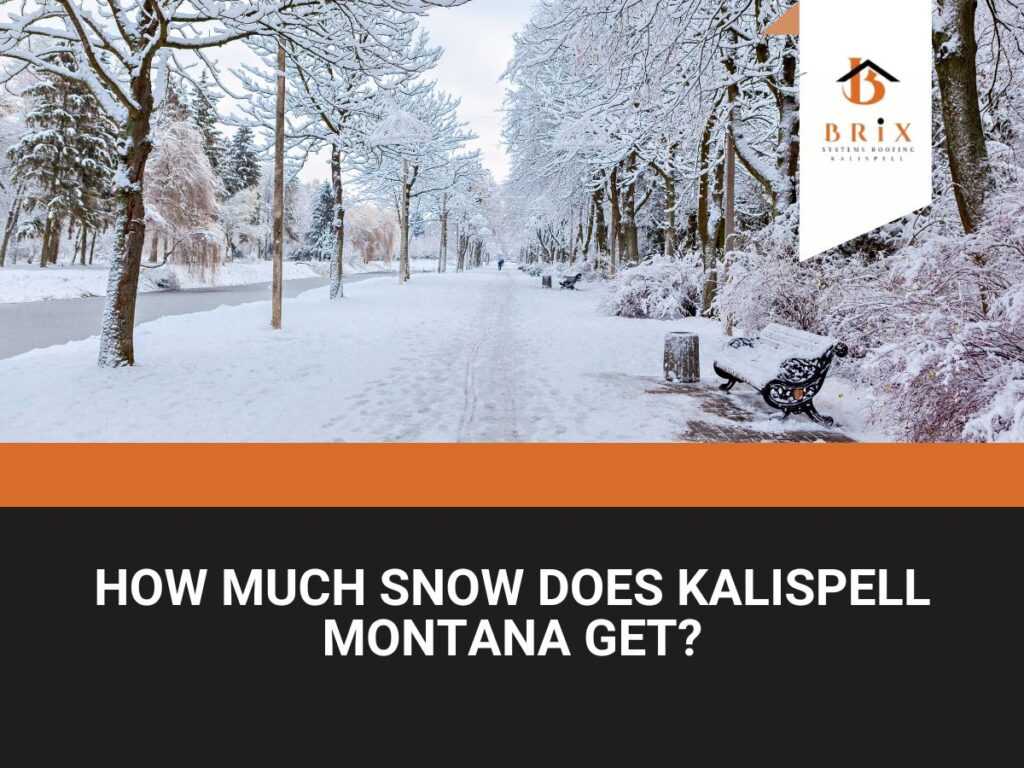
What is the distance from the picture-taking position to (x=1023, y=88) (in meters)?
10.9

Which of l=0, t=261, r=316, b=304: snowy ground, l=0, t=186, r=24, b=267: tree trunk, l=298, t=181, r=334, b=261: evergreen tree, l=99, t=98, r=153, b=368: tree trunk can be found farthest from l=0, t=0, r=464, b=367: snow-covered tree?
l=298, t=181, r=334, b=261: evergreen tree

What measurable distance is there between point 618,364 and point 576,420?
3922 millimetres

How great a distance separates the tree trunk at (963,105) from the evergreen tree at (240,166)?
190ft

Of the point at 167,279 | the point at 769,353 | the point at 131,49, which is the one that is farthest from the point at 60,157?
the point at 769,353

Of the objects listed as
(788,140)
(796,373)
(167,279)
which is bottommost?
(796,373)

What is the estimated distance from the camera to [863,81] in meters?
8.25

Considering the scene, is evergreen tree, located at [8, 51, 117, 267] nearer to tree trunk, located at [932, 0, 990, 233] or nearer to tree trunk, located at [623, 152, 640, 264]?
tree trunk, located at [623, 152, 640, 264]

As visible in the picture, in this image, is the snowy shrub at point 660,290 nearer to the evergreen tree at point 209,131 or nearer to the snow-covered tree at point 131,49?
the snow-covered tree at point 131,49

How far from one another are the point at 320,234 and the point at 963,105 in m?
73.8

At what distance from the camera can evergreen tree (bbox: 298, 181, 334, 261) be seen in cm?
7125

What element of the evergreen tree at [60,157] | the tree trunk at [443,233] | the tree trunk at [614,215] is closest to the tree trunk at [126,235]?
the tree trunk at [614,215]

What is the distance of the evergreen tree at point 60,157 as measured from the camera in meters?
32.8

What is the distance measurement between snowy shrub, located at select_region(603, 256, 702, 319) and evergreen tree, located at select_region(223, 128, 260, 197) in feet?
156

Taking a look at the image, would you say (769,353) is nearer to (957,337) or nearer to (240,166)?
(957,337)
